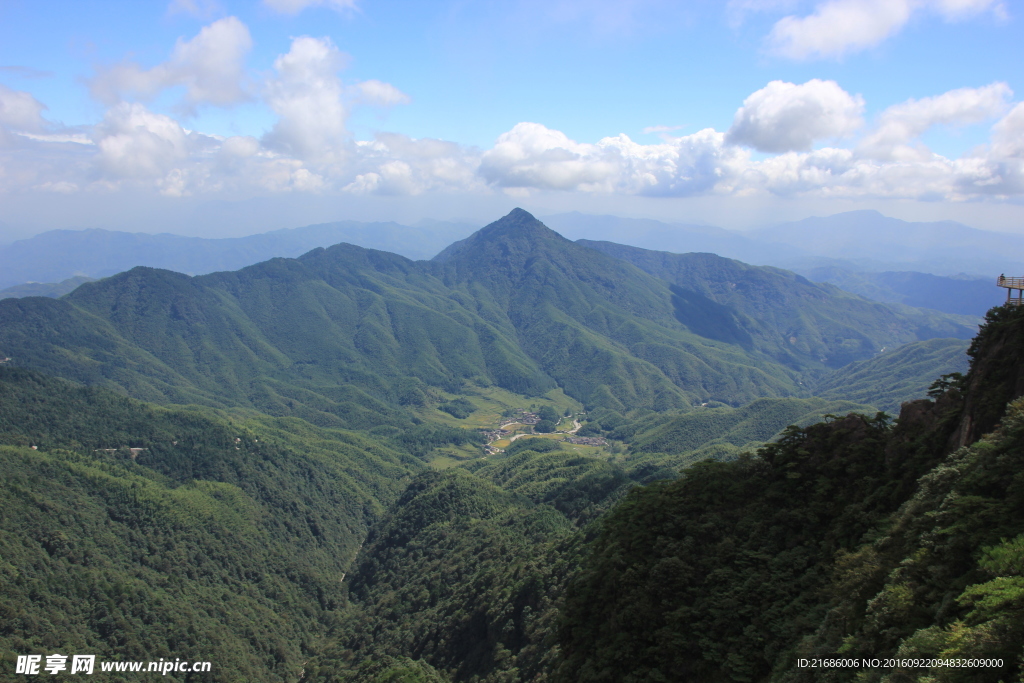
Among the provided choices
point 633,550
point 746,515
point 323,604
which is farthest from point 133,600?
point 746,515

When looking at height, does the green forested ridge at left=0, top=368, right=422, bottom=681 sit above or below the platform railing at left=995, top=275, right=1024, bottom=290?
below

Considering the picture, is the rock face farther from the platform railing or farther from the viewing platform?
the platform railing

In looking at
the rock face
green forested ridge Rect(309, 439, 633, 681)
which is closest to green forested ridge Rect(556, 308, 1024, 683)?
the rock face

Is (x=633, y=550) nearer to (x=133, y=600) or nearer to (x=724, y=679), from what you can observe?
(x=724, y=679)

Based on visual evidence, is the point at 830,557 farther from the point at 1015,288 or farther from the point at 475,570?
the point at 475,570

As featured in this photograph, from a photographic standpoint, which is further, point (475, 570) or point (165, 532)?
point (165, 532)

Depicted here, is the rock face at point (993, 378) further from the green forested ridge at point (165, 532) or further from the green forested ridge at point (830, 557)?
the green forested ridge at point (165, 532)

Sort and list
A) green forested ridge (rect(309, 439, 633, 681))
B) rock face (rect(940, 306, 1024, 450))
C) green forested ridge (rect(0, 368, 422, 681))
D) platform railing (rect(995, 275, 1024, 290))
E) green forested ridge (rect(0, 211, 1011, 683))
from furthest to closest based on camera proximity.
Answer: green forested ridge (rect(0, 368, 422, 681)), green forested ridge (rect(309, 439, 633, 681)), platform railing (rect(995, 275, 1024, 290)), rock face (rect(940, 306, 1024, 450)), green forested ridge (rect(0, 211, 1011, 683))

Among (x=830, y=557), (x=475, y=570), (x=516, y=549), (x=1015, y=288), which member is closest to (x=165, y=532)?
(x=475, y=570)

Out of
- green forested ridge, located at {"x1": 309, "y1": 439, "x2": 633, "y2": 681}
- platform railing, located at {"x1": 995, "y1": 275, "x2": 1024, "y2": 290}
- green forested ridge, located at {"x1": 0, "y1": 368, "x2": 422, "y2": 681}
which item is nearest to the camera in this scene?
platform railing, located at {"x1": 995, "y1": 275, "x2": 1024, "y2": 290}

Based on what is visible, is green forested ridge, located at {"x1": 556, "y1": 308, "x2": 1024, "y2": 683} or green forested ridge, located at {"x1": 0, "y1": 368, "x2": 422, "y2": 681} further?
green forested ridge, located at {"x1": 0, "y1": 368, "x2": 422, "y2": 681}

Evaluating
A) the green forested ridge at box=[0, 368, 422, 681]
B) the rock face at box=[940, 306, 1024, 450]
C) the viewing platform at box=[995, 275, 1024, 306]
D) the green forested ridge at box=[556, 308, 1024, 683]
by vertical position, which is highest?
the viewing platform at box=[995, 275, 1024, 306]
